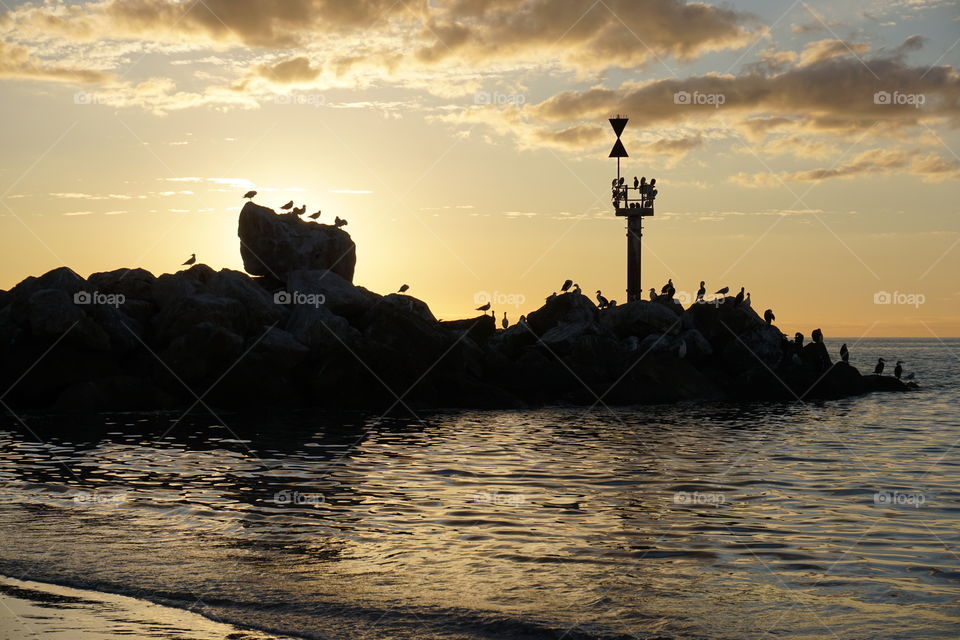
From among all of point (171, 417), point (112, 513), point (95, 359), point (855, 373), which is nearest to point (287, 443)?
point (171, 417)

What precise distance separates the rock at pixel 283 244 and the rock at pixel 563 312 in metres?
9.54

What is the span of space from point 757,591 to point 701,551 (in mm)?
2008

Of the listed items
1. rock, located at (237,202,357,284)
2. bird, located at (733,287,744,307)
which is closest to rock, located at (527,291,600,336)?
bird, located at (733,287,744,307)

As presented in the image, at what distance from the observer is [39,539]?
12656mm

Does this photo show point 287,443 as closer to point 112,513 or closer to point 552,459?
point 552,459

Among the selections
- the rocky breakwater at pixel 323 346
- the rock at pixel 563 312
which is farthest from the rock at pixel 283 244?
the rock at pixel 563 312

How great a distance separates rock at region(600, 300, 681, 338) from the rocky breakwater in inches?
3.1

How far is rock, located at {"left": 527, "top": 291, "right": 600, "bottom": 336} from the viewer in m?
44.6

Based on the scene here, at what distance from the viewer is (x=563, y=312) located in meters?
45.2

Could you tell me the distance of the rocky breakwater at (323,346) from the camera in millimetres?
33688

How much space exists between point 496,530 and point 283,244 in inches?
1288

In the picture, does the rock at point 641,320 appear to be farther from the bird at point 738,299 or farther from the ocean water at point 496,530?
the ocean water at point 496,530

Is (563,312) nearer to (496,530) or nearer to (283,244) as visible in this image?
(283,244)

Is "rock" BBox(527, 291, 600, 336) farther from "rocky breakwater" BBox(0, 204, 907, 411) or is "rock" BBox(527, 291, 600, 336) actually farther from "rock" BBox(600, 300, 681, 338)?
"rock" BBox(600, 300, 681, 338)
